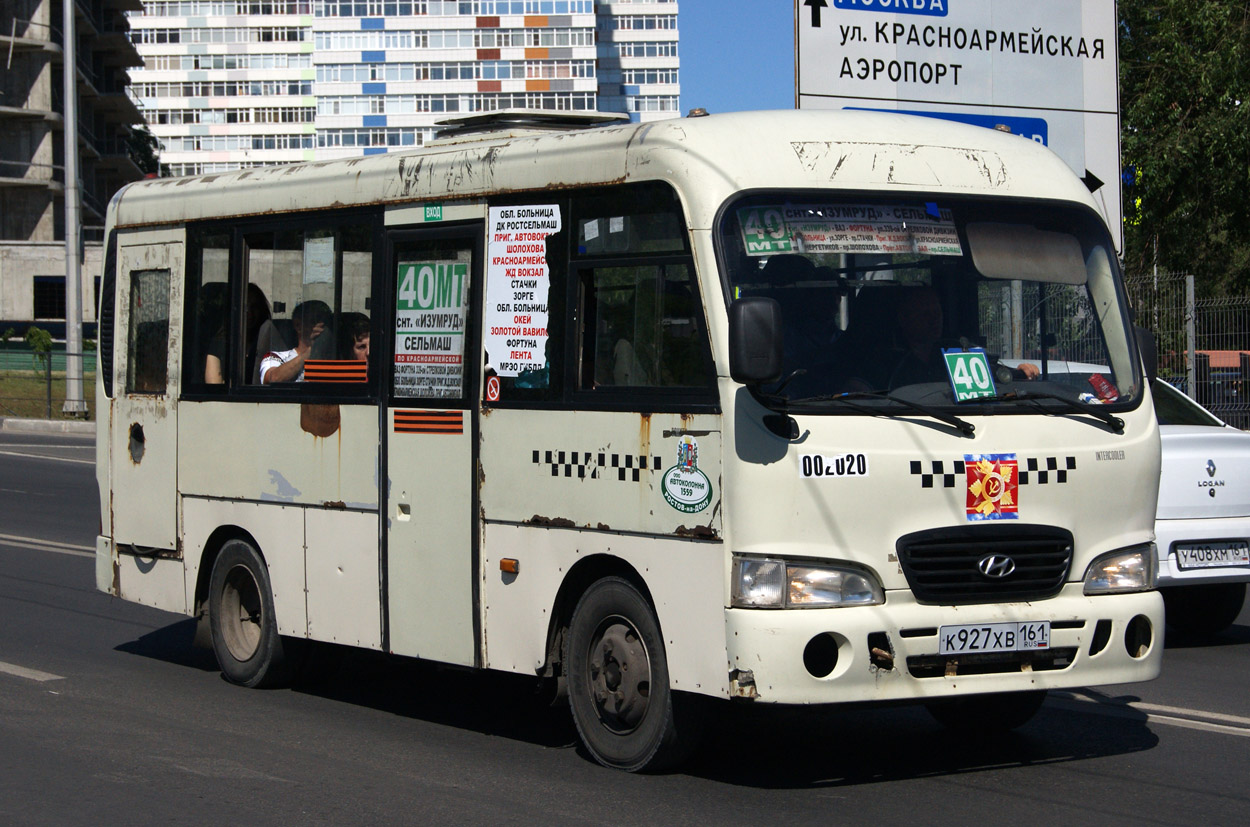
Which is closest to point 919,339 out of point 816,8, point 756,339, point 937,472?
point 937,472

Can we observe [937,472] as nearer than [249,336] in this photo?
Yes

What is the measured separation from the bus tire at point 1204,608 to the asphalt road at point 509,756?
42 centimetres

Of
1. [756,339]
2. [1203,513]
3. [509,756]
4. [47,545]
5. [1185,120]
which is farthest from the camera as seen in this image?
[1185,120]

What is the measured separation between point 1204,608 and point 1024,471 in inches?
196

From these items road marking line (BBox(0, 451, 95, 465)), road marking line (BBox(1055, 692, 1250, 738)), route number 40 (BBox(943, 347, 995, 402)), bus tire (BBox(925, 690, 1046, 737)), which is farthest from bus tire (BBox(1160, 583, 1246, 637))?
road marking line (BBox(0, 451, 95, 465))

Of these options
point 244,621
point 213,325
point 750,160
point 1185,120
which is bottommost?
point 244,621

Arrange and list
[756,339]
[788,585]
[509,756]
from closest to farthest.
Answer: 1. [756,339]
2. [788,585]
3. [509,756]

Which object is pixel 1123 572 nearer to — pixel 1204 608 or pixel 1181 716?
pixel 1181 716

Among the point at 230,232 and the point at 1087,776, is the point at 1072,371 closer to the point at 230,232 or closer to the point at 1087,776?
the point at 1087,776

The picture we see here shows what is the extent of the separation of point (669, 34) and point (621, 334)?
536ft

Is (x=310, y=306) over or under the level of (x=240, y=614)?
over

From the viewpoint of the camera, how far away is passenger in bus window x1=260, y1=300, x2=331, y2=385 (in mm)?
9047

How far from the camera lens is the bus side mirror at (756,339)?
6242 mm

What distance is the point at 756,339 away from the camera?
6.25 metres
